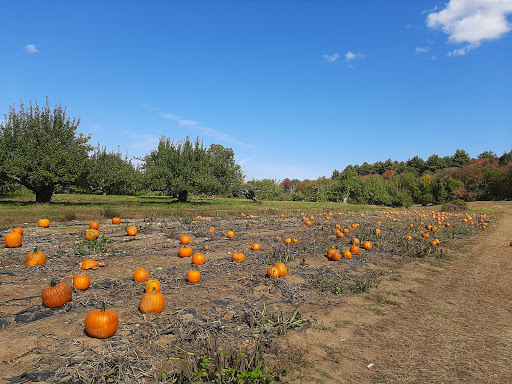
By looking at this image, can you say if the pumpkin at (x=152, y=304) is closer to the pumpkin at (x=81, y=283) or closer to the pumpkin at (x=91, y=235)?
the pumpkin at (x=81, y=283)

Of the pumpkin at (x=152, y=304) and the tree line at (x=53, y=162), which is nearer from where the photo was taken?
the pumpkin at (x=152, y=304)

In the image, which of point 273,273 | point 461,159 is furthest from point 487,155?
point 273,273

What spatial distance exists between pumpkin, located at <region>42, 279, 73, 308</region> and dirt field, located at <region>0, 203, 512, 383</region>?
122mm

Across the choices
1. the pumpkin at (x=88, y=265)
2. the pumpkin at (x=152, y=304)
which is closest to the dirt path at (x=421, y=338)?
the pumpkin at (x=152, y=304)

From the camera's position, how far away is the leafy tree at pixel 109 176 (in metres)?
24.3

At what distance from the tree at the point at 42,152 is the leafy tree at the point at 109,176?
44.6 inches

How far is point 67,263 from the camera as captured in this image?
24.1 ft

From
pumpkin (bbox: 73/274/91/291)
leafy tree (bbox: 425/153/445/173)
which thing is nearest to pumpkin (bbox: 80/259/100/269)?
pumpkin (bbox: 73/274/91/291)

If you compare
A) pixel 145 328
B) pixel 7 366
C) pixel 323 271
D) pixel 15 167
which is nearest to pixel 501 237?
pixel 323 271

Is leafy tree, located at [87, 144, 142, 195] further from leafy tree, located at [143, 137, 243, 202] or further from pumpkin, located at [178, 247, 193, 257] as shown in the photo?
pumpkin, located at [178, 247, 193, 257]

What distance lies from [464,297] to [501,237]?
13.7 meters

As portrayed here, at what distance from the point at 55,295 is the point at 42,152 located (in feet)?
67.6

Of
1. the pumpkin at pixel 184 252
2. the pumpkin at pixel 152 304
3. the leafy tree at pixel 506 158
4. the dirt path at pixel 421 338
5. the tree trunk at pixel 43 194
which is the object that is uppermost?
the leafy tree at pixel 506 158

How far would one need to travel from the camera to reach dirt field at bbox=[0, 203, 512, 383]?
144 inches
